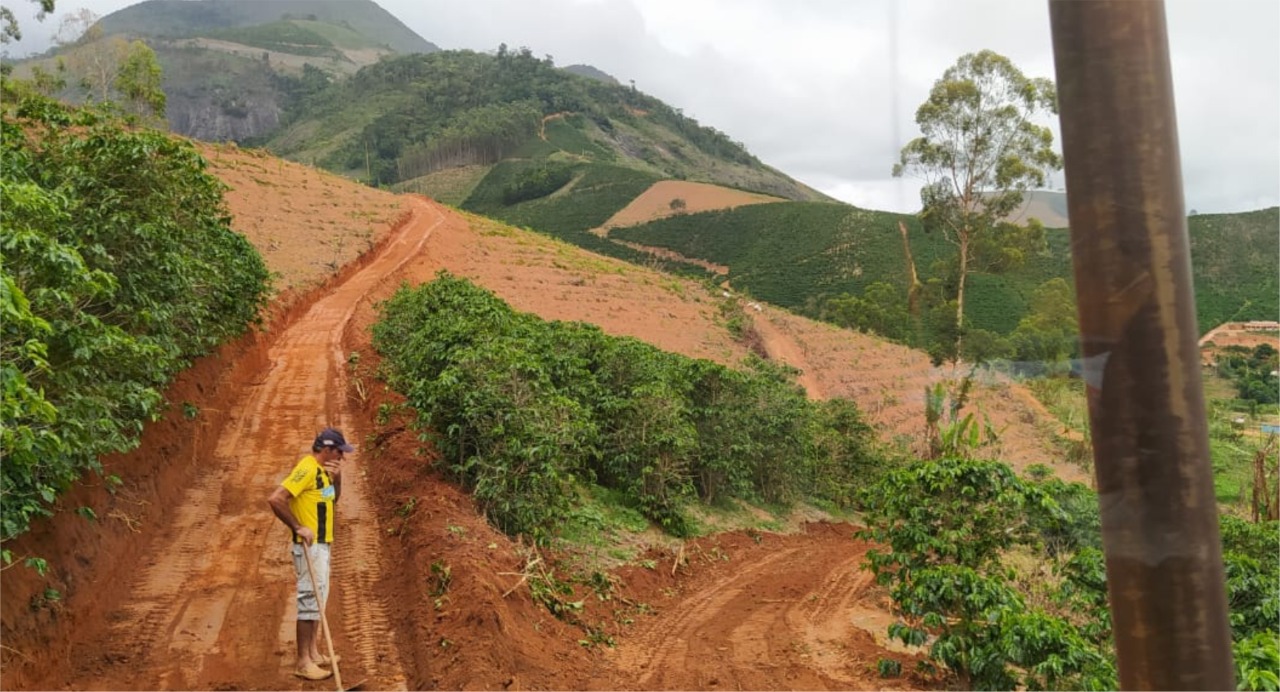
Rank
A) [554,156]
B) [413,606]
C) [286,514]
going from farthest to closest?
[554,156] < [413,606] < [286,514]

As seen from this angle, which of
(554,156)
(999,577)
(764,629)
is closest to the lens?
(999,577)

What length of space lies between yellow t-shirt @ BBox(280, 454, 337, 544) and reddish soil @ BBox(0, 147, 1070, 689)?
3.04 ft

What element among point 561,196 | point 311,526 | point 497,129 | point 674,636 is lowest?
point 674,636

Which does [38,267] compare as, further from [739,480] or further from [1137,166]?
[739,480]

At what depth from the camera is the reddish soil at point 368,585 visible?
520 centimetres

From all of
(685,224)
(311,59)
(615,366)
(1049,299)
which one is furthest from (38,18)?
(311,59)

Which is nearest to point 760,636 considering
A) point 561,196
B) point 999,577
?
point 999,577

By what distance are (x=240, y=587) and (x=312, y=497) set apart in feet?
6.50

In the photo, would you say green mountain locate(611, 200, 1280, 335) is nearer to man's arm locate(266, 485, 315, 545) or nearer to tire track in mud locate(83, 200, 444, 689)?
tire track in mud locate(83, 200, 444, 689)

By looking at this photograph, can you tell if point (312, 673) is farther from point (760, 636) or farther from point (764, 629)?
point (764, 629)

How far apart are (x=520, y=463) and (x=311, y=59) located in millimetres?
213078

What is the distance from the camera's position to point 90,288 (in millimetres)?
5039

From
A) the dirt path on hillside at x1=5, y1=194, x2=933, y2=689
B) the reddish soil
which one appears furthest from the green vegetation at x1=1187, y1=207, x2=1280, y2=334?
the dirt path on hillside at x1=5, y1=194, x2=933, y2=689

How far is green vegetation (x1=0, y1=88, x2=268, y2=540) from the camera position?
4.36 meters
